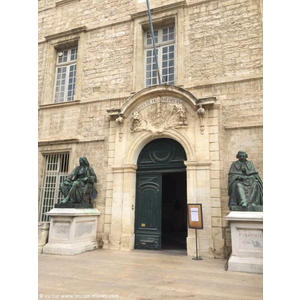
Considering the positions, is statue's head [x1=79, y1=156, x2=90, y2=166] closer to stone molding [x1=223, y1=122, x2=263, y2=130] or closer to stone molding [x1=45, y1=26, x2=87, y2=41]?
stone molding [x1=223, y1=122, x2=263, y2=130]

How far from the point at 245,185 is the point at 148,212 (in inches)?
106

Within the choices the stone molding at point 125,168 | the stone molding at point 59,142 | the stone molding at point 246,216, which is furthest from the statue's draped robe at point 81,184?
the stone molding at point 246,216

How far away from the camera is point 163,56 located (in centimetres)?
838

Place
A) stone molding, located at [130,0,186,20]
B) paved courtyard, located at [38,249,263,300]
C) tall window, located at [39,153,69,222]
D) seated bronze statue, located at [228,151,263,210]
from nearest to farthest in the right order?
paved courtyard, located at [38,249,263,300]
seated bronze statue, located at [228,151,263,210]
stone molding, located at [130,0,186,20]
tall window, located at [39,153,69,222]

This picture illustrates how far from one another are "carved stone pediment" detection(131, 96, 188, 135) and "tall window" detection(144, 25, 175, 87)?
1.04m

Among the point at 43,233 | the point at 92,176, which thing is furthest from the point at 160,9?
the point at 43,233

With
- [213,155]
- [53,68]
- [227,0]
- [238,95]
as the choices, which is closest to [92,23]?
[53,68]

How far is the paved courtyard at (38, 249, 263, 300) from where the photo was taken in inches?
140

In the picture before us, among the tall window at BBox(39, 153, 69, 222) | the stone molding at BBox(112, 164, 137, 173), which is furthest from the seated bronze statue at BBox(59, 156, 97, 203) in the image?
the tall window at BBox(39, 153, 69, 222)

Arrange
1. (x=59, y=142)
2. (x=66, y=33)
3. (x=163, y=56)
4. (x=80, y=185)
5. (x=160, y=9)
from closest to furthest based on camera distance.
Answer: (x=80, y=185) < (x=160, y=9) < (x=163, y=56) < (x=59, y=142) < (x=66, y=33)

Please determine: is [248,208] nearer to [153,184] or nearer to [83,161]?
[153,184]

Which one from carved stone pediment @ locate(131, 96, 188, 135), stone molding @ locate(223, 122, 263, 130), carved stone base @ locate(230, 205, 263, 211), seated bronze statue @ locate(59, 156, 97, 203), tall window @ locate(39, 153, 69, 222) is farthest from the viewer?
tall window @ locate(39, 153, 69, 222)

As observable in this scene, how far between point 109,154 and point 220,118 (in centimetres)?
317

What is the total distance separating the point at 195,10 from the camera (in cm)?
793
